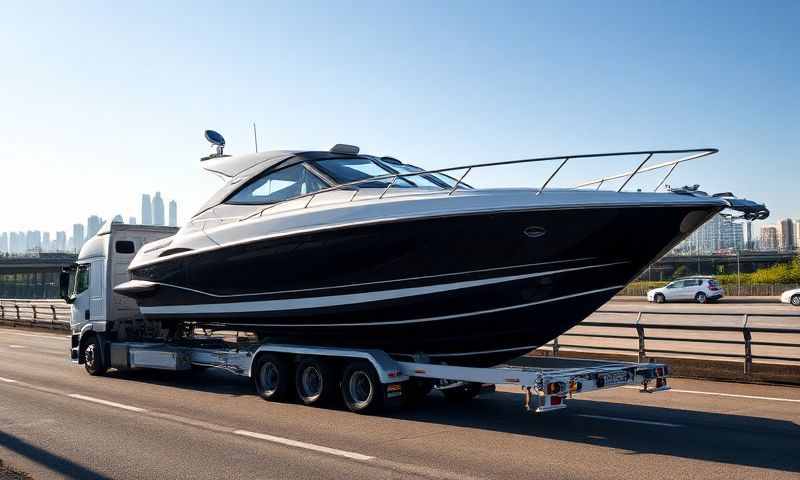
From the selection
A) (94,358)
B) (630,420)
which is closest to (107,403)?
(94,358)

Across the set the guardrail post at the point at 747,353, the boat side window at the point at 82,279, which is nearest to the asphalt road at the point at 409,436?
the guardrail post at the point at 747,353

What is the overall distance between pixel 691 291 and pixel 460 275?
35273 millimetres

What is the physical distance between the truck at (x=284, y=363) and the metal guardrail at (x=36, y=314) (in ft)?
48.2

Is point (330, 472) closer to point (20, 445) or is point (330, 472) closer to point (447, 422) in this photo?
point (447, 422)

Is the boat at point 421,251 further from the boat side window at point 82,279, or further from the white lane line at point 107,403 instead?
the boat side window at point 82,279

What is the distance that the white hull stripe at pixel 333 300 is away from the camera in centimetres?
875

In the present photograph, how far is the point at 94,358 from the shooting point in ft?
49.7

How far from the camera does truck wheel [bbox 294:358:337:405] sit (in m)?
10.3

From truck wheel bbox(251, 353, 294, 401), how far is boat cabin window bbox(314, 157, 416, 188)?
281 centimetres

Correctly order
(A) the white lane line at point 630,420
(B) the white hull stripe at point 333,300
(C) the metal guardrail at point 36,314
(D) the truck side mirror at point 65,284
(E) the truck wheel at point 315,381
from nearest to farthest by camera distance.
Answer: (B) the white hull stripe at point 333,300
(A) the white lane line at point 630,420
(E) the truck wheel at point 315,381
(D) the truck side mirror at point 65,284
(C) the metal guardrail at point 36,314

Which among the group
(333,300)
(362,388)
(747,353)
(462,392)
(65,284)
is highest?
(65,284)

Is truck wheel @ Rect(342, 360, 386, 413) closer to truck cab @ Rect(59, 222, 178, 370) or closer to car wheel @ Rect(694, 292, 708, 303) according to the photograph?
truck cab @ Rect(59, 222, 178, 370)

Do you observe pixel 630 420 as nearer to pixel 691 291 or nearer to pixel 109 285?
pixel 109 285

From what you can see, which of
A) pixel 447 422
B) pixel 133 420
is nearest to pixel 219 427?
pixel 133 420
